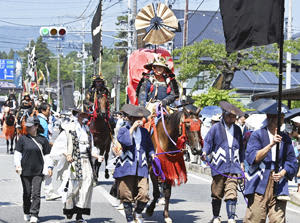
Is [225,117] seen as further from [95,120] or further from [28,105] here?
[28,105]

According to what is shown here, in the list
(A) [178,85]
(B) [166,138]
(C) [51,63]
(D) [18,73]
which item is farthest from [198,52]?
(C) [51,63]

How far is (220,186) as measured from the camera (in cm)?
1016

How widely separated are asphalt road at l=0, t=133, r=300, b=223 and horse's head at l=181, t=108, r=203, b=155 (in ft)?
4.27

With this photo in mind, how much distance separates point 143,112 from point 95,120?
6.30 m

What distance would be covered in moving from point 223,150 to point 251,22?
3169mm

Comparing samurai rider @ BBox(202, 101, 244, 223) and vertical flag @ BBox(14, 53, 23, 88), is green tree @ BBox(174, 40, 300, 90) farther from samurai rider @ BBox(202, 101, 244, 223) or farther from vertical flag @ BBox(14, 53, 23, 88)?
vertical flag @ BBox(14, 53, 23, 88)

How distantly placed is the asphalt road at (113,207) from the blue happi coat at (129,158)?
1.42 m

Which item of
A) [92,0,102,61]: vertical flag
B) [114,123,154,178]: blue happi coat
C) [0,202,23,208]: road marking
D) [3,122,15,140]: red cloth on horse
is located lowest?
[0,202,23,208]: road marking

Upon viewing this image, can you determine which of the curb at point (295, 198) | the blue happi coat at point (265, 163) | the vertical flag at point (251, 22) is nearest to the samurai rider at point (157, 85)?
the curb at point (295, 198)

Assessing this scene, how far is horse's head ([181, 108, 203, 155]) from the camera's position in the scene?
10.4 metres

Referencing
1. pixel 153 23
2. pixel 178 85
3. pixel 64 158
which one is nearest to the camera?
pixel 64 158

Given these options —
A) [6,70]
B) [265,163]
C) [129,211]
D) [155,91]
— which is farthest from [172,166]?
[6,70]

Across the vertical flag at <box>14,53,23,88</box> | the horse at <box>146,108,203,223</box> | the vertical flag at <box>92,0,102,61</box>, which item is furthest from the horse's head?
the vertical flag at <box>14,53,23,88</box>

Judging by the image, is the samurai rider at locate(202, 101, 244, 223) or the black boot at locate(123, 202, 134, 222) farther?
the samurai rider at locate(202, 101, 244, 223)
